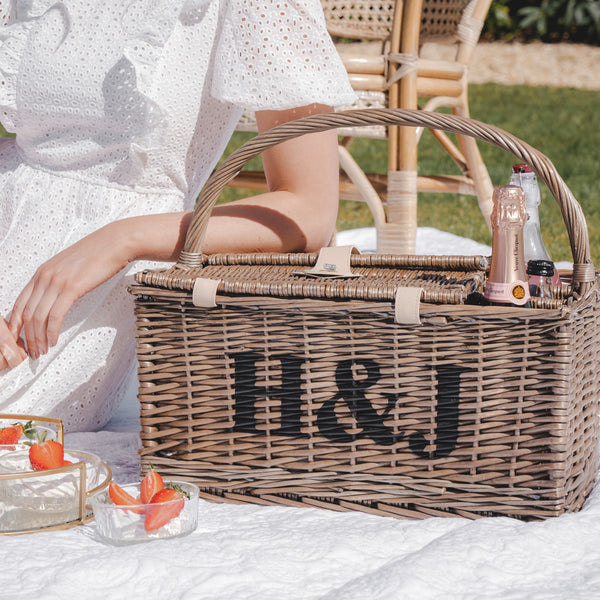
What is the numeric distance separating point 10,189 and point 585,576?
114 centimetres

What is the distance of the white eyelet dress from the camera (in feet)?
4.83

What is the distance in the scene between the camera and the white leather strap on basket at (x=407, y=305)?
1.15 meters

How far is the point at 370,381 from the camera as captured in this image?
1206 millimetres

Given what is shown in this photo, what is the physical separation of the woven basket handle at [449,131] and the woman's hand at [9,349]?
1.15 feet

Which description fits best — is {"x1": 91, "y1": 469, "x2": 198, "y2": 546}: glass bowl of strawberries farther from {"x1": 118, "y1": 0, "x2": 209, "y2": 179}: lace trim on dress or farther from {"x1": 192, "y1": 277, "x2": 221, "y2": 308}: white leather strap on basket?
{"x1": 118, "y1": 0, "x2": 209, "y2": 179}: lace trim on dress

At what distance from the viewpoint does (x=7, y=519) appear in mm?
1187

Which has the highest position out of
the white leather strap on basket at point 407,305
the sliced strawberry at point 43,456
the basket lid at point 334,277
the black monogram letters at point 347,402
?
the basket lid at point 334,277

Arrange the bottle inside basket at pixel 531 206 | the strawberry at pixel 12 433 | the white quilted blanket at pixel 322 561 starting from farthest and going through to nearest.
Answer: the bottle inside basket at pixel 531 206, the strawberry at pixel 12 433, the white quilted blanket at pixel 322 561

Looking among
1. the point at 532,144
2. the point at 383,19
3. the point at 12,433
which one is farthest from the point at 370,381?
the point at 532,144

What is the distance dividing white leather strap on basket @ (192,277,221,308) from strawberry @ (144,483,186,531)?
25 cm

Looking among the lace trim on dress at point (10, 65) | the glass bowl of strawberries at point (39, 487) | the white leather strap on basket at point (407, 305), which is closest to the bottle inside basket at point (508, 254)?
the white leather strap on basket at point (407, 305)

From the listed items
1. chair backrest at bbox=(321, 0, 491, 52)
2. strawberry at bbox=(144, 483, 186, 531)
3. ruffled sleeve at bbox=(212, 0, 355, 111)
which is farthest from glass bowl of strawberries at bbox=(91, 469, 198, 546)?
chair backrest at bbox=(321, 0, 491, 52)

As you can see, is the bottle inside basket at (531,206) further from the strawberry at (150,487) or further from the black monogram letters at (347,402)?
the strawberry at (150,487)

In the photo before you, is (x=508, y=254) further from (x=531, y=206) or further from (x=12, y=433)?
(x=12, y=433)
